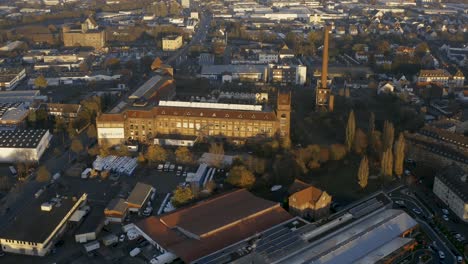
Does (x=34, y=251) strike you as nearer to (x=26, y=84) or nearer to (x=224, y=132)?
(x=224, y=132)

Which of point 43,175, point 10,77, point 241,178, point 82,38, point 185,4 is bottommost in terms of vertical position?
point 43,175

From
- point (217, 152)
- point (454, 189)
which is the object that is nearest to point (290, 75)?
point (217, 152)

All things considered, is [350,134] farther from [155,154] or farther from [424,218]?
[155,154]

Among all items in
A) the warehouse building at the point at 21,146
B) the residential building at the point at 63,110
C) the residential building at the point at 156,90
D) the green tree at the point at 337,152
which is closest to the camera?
the green tree at the point at 337,152

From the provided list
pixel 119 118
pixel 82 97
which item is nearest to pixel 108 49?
pixel 82 97

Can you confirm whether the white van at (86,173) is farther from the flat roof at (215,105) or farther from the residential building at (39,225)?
the flat roof at (215,105)

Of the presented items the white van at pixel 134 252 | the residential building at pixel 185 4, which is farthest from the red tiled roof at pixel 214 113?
the residential building at pixel 185 4
